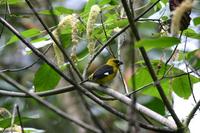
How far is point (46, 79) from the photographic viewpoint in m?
1.98

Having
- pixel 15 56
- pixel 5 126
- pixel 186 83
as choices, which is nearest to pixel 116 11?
pixel 186 83

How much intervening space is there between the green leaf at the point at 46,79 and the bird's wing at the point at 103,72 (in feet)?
1.80

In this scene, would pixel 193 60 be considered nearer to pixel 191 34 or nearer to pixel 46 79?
pixel 191 34

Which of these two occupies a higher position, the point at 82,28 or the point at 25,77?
the point at 82,28

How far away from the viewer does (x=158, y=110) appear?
6.91ft

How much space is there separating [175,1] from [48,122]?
261cm

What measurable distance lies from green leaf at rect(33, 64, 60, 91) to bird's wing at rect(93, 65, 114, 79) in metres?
0.55

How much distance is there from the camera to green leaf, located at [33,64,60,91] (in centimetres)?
198

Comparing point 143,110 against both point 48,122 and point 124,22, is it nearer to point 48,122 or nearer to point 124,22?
point 124,22

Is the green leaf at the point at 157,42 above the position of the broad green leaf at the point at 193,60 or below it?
above

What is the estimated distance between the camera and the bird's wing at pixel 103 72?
2545mm

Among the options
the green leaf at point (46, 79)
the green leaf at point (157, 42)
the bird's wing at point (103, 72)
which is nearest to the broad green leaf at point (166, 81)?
the green leaf at point (46, 79)

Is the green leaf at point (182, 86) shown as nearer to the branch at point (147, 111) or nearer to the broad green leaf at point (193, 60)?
the broad green leaf at point (193, 60)

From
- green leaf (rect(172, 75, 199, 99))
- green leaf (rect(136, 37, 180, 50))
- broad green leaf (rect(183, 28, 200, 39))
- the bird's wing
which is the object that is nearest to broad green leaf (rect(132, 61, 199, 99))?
green leaf (rect(172, 75, 199, 99))
